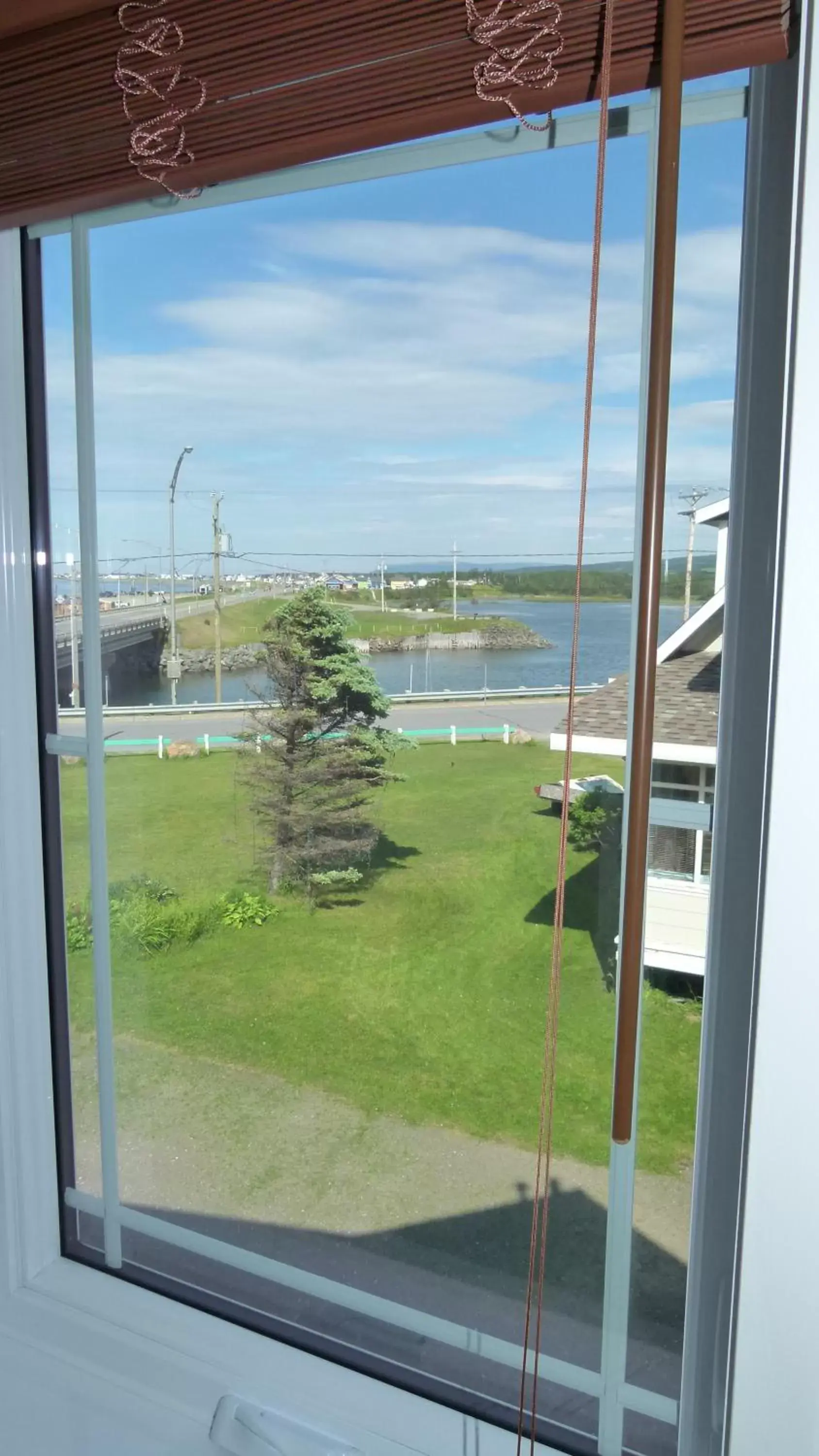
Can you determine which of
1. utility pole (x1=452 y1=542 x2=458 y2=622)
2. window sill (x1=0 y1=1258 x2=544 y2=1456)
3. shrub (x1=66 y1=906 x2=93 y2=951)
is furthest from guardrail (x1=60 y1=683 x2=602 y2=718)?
window sill (x1=0 y1=1258 x2=544 y2=1456)

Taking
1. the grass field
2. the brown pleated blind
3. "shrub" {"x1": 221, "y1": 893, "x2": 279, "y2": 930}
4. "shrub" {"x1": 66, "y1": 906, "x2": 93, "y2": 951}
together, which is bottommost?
"shrub" {"x1": 66, "y1": 906, "x2": 93, "y2": 951}

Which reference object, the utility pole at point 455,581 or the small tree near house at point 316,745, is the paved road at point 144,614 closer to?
the small tree near house at point 316,745

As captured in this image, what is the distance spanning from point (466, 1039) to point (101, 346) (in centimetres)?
Result: 119

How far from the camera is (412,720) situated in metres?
1.42

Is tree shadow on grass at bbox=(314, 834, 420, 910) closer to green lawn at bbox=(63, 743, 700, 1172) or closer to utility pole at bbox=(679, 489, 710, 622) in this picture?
green lawn at bbox=(63, 743, 700, 1172)

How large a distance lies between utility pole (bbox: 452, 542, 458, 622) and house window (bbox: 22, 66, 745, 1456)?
0.04ft

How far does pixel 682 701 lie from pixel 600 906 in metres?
0.29

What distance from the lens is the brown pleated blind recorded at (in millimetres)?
928

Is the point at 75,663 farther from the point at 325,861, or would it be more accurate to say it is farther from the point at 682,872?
the point at 682,872

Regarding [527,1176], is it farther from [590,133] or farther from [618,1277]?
[590,133]

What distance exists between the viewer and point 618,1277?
1.23m

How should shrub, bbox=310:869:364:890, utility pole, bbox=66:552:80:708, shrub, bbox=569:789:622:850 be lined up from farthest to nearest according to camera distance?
utility pole, bbox=66:552:80:708 → shrub, bbox=310:869:364:890 → shrub, bbox=569:789:622:850

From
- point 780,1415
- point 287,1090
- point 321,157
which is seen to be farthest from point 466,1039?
point 321,157

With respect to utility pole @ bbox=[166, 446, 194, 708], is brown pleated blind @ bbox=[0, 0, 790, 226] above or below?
above
